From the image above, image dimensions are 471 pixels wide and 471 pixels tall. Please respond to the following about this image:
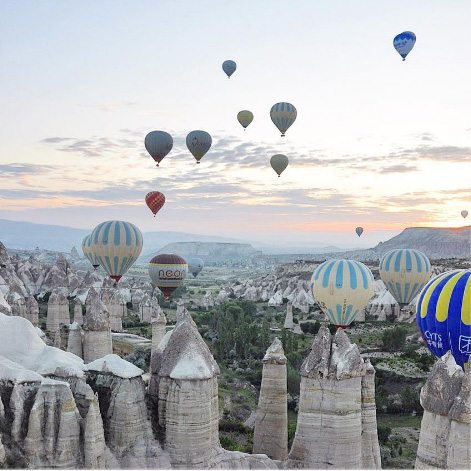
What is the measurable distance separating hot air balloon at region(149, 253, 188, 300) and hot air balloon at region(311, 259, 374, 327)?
12560 millimetres

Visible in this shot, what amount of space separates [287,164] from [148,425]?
1247 inches

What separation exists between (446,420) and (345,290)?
10.3 m

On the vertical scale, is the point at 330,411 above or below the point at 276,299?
below

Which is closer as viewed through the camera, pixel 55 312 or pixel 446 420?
pixel 446 420

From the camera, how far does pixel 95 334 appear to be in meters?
18.6

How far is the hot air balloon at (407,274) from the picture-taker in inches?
1249

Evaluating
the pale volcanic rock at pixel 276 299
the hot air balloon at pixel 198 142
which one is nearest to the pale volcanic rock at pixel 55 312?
the hot air balloon at pixel 198 142

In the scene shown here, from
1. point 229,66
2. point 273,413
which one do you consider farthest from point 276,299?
point 273,413

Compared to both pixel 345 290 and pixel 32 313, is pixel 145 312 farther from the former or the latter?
pixel 345 290

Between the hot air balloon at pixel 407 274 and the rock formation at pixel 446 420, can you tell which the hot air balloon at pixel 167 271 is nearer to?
the hot air balloon at pixel 407 274

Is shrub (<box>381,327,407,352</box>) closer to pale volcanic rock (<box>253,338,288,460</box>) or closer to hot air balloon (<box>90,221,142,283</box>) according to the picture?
hot air balloon (<box>90,221,142,283</box>)

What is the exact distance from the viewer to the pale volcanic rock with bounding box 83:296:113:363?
1853 centimetres

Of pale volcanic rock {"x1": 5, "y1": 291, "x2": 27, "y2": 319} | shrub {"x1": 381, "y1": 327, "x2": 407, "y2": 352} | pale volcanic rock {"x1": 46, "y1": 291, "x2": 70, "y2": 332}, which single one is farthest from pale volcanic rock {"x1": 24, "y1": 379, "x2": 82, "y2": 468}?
shrub {"x1": 381, "y1": 327, "x2": 407, "y2": 352}

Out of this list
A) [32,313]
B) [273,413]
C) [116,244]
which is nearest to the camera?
[273,413]
